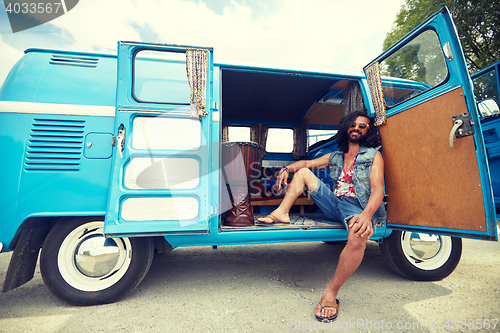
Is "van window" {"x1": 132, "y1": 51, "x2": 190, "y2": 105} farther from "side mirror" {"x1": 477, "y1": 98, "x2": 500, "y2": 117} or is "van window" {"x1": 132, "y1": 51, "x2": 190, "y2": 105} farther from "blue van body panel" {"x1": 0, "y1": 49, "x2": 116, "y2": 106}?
"side mirror" {"x1": 477, "y1": 98, "x2": 500, "y2": 117}

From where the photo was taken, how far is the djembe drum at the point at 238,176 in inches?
106

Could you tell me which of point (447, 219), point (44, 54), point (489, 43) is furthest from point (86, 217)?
point (489, 43)

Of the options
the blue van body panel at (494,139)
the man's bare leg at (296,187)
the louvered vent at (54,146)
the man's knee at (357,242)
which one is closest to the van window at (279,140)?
the man's bare leg at (296,187)

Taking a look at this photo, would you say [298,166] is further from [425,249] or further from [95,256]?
[95,256]

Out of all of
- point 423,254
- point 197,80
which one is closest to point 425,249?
point 423,254

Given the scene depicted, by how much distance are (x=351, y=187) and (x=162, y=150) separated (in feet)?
6.51

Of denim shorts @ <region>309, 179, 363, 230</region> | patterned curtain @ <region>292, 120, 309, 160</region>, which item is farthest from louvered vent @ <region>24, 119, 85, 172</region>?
patterned curtain @ <region>292, 120, 309, 160</region>

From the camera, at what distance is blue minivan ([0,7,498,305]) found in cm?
199

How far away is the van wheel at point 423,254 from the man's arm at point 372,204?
0.73m

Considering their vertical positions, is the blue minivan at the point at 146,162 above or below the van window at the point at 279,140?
below

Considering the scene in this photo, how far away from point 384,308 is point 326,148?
125 inches

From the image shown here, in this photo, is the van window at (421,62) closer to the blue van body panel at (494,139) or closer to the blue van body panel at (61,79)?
the blue van body panel at (494,139)

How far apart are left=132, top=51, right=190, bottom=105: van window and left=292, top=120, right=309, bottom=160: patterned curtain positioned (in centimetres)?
338

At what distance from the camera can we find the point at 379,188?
2211 millimetres
